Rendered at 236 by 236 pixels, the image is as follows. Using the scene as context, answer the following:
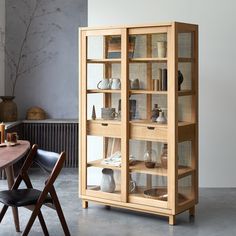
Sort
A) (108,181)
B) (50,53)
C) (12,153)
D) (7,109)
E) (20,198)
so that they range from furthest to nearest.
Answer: (50,53) → (7,109) → (108,181) → (12,153) → (20,198)

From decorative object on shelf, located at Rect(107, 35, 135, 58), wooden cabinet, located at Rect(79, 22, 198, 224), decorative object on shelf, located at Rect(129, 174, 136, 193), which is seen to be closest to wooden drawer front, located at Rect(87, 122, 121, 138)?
wooden cabinet, located at Rect(79, 22, 198, 224)

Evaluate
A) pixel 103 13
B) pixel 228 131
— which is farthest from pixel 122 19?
pixel 228 131

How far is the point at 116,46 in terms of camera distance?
5.53m

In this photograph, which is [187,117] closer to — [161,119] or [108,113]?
[161,119]

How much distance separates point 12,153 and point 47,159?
309 millimetres

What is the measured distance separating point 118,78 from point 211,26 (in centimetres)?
168

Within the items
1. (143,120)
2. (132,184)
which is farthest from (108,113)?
(132,184)

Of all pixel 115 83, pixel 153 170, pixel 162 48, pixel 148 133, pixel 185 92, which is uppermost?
pixel 162 48

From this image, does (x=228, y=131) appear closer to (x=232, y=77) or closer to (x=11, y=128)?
(x=232, y=77)

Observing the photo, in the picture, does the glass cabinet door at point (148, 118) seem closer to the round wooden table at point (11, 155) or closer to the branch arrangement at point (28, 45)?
the round wooden table at point (11, 155)

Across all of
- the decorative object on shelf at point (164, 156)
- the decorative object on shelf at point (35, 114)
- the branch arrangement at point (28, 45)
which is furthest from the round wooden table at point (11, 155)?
the branch arrangement at point (28, 45)

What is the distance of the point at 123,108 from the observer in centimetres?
539

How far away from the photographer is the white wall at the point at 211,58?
256 inches

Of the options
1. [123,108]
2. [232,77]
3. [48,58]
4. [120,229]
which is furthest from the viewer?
[48,58]
